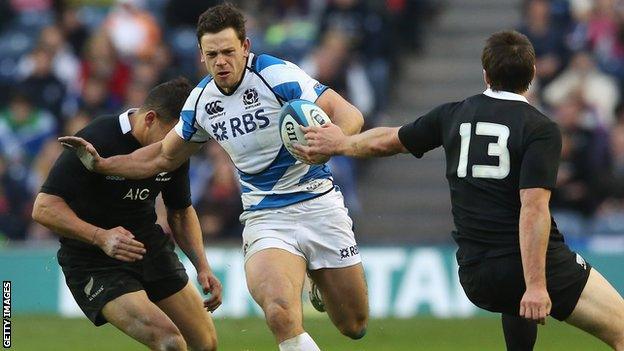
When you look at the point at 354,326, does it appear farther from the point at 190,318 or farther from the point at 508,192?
the point at 508,192

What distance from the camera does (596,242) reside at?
15.9m

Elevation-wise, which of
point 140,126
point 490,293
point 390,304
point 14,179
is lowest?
point 390,304

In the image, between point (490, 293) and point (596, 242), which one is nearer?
point (490, 293)

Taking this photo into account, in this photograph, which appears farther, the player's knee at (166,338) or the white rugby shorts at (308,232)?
the white rugby shorts at (308,232)

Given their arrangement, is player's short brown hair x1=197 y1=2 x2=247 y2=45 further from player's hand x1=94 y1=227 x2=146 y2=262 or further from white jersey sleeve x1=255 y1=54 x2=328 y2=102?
player's hand x1=94 y1=227 x2=146 y2=262

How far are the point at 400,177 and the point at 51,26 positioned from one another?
5450mm

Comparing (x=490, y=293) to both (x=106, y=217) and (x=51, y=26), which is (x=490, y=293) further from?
(x=51, y=26)

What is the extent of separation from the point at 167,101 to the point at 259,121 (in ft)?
2.24

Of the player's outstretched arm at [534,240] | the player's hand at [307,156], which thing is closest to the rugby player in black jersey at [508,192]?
the player's outstretched arm at [534,240]

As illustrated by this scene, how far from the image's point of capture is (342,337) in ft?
45.0

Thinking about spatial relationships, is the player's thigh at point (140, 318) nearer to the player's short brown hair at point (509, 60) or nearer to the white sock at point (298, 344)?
the white sock at point (298, 344)

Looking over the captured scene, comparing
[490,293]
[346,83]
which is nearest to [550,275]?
[490,293]

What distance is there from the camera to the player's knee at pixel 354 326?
31.5 feet

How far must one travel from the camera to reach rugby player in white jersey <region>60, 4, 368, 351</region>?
8.79m
